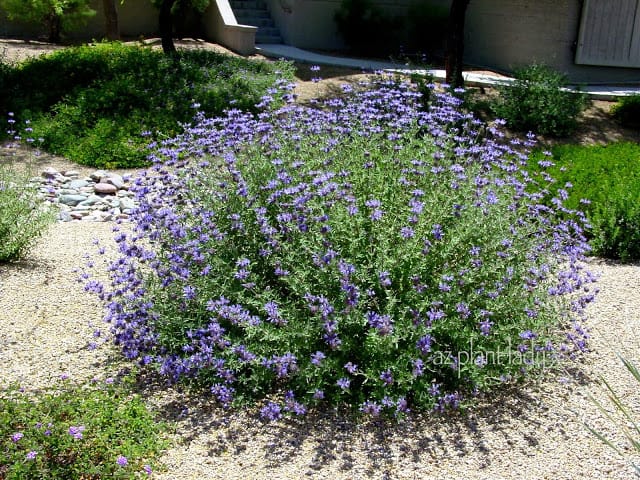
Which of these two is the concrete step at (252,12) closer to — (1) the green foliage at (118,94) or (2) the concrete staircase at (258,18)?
Answer: (2) the concrete staircase at (258,18)

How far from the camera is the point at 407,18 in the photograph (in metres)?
16.9

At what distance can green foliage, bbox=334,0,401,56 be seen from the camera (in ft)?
53.6

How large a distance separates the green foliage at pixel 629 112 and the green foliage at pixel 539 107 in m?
0.72

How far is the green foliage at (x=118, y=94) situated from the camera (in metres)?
9.94

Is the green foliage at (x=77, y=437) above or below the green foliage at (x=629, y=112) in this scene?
below

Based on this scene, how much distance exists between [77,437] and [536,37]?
45.0 feet

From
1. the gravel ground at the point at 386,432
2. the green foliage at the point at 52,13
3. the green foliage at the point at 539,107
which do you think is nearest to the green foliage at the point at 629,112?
the green foliage at the point at 539,107

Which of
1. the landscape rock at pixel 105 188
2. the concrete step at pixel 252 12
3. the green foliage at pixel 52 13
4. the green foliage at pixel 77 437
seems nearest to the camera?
the green foliage at pixel 77 437

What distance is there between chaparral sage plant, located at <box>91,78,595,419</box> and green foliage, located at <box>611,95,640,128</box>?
27.8 feet

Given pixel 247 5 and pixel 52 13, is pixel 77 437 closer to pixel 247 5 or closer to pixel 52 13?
pixel 52 13

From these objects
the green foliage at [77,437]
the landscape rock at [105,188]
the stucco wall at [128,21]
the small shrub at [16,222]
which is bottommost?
the landscape rock at [105,188]

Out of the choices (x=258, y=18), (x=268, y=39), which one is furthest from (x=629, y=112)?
(x=258, y=18)

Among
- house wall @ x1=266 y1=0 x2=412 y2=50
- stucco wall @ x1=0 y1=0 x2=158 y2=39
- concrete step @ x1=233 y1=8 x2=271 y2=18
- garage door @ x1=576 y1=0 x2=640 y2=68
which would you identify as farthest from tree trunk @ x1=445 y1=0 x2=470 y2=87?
stucco wall @ x1=0 y1=0 x2=158 y2=39

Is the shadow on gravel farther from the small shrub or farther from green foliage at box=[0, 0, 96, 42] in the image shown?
green foliage at box=[0, 0, 96, 42]
